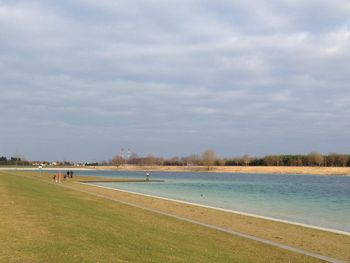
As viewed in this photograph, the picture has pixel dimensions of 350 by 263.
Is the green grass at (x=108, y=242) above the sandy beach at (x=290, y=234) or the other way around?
above

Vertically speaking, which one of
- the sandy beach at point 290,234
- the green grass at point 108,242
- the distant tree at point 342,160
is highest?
the distant tree at point 342,160

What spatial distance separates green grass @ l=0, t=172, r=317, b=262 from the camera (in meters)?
9.13

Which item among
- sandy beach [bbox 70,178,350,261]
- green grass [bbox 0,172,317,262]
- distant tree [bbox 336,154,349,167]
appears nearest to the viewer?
green grass [bbox 0,172,317,262]

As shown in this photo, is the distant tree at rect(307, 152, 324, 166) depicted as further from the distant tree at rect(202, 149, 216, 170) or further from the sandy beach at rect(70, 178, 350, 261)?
the sandy beach at rect(70, 178, 350, 261)

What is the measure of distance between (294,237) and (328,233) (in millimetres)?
2316

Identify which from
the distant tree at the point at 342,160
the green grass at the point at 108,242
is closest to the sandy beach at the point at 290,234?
the green grass at the point at 108,242

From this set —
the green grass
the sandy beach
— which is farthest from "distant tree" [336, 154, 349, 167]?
the green grass

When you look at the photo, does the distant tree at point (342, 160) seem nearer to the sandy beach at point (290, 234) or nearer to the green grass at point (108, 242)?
the sandy beach at point (290, 234)

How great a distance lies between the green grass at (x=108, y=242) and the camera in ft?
29.9

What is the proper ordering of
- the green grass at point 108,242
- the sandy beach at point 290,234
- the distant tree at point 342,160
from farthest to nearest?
the distant tree at point 342,160 < the sandy beach at point 290,234 < the green grass at point 108,242

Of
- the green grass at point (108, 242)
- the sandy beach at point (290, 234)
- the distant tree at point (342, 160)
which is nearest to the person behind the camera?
the green grass at point (108, 242)

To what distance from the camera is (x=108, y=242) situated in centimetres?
1082

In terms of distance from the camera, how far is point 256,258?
11234 mm

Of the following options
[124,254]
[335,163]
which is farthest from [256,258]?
[335,163]
